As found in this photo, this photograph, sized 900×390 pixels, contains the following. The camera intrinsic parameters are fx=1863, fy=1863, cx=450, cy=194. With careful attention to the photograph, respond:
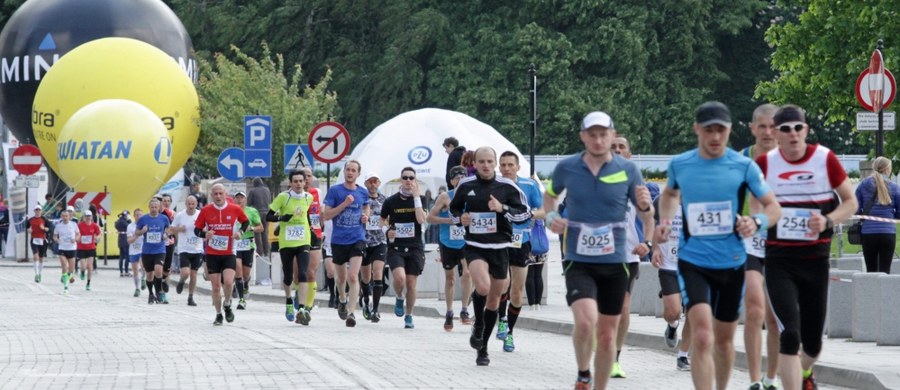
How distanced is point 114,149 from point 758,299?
1415 inches

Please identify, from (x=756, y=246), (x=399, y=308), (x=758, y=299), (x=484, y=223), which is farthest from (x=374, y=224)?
(x=758, y=299)

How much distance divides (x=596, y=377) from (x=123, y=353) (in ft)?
22.1

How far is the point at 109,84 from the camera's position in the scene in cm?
4697

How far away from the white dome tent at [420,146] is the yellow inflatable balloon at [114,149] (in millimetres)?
5259

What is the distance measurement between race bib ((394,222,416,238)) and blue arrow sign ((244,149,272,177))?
36.3ft

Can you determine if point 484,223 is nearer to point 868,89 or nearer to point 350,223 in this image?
point 350,223

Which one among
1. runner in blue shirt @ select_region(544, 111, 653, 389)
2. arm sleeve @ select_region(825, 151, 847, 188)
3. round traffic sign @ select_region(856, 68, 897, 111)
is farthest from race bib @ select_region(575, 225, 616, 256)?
round traffic sign @ select_region(856, 68, 897, 111)

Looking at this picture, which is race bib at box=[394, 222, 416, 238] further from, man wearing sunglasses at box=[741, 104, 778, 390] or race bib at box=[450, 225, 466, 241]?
man wearing sunglasses at box=[741, 104, 778, 390]

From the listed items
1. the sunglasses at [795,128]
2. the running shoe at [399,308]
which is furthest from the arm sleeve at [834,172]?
the running shoe at [399,308]

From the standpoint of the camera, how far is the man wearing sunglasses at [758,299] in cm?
1125

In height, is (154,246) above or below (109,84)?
below

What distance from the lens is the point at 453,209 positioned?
1603cm

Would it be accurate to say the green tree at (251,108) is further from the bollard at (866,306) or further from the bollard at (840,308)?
the bollard at (866,306)

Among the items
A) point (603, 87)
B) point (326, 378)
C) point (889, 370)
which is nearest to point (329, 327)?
point (326, 378)
